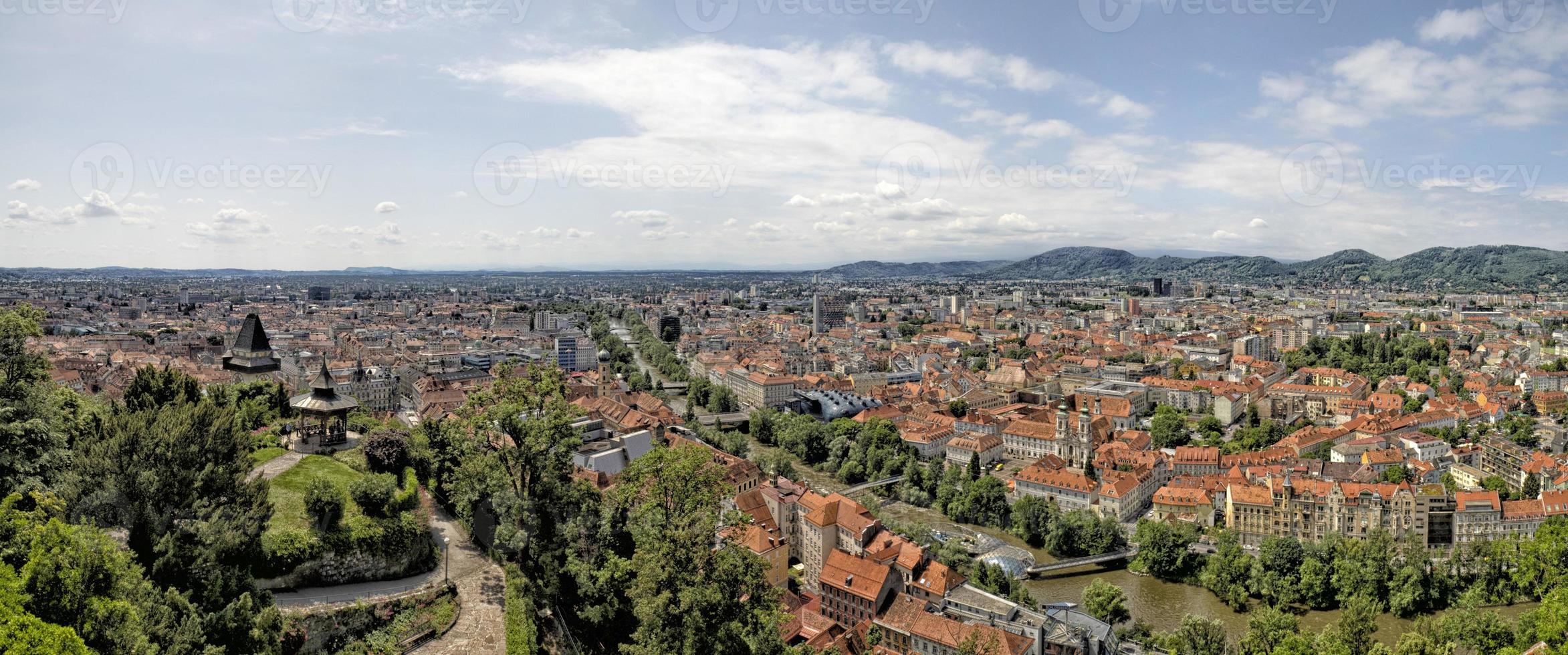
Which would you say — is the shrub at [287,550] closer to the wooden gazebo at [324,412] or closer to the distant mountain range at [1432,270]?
the wooden gazebo at [324,412]

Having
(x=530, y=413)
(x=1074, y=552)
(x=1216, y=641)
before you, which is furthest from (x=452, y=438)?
(x=1074, y=552)

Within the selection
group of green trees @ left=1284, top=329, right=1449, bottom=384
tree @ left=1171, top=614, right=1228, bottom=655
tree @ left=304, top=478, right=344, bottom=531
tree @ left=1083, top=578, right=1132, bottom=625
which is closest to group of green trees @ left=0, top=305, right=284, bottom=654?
tree @ left=304, top=478, right=344, bottom=531

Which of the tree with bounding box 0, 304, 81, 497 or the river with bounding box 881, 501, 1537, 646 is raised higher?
the tree with bounding box 0, 304, 81, 497

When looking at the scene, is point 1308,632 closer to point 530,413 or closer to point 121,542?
point 530,413

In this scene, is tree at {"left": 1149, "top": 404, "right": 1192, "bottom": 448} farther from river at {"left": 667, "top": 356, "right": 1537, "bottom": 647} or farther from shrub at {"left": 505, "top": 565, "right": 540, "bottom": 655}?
shrub at {"left": 505, "top": 565, "right": 540, "bottom": 655}

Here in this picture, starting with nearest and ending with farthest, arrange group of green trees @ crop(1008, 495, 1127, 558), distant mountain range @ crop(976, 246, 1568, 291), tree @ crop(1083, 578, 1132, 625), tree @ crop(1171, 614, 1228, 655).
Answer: tree @ crop(1171, 614, 1228, 655)
tree @ crop(1083, 578, 1132, 625)
group of green trees @ crop(1008, 495, 1127, 558)
distant mountain range @ crop(976, 246, 1568, 291)

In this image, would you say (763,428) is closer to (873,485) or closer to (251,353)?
(873,485)

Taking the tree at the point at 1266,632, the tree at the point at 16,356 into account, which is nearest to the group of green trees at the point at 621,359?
the tree at the point at 16,356
